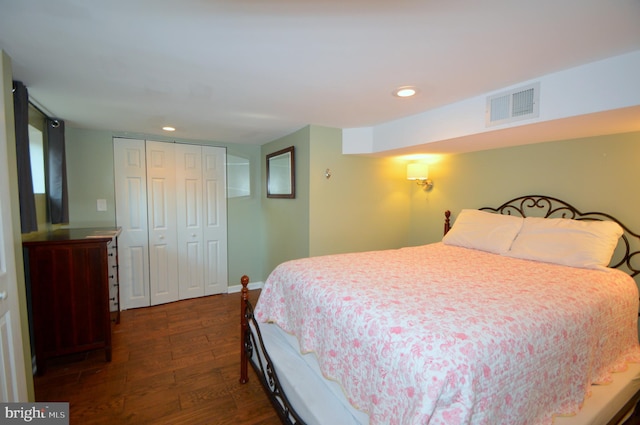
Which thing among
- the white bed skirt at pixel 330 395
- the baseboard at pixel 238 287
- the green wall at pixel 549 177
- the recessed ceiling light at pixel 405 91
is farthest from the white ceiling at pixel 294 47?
the baseboard at pixel 238 287

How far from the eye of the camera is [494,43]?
1420 mm

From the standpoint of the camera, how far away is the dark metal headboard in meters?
2.11

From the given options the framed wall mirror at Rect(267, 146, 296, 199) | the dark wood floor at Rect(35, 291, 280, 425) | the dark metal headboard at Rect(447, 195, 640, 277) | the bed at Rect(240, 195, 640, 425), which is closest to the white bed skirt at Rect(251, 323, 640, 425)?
the bed at Rect(240, 195, 640, 425)

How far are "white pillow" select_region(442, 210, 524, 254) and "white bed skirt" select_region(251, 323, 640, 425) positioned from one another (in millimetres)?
1077

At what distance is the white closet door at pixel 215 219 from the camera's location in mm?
3984

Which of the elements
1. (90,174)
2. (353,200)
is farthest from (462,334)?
(90,174)

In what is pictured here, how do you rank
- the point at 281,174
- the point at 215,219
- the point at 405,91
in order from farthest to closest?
the point at 215,219 < the point at 281,174 < the point at 405,91

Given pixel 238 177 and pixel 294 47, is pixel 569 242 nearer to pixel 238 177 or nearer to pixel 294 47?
pixel 294 47

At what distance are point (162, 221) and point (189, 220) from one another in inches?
12.9

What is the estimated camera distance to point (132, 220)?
140 inches

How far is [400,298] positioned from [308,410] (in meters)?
0.73

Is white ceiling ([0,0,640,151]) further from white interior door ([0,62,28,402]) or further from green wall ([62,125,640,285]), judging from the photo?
green wall ([62,125,640,285])

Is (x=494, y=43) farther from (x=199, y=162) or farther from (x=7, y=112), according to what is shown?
(x=199, y=162)

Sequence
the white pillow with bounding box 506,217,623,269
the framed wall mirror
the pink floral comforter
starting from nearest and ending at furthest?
the pink floral comforter
the white pillow with bounding box 506,217,623,269
the framed wall mirror
